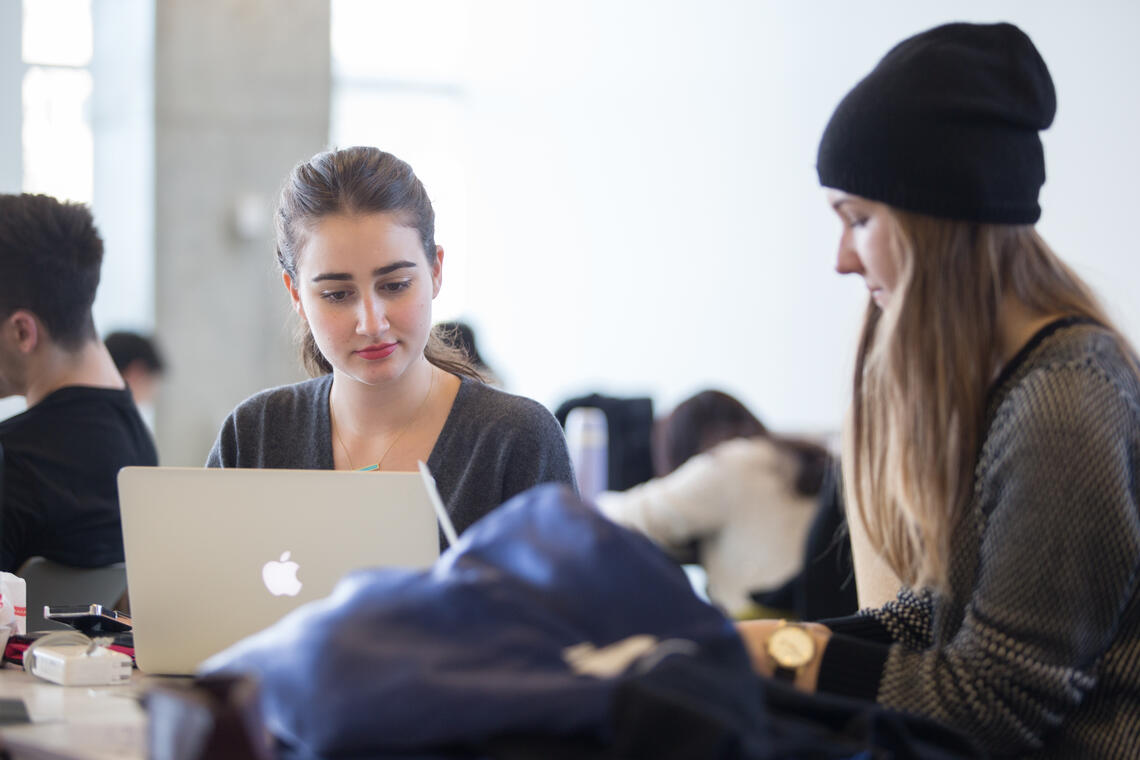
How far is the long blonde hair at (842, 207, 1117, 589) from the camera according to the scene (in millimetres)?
1230

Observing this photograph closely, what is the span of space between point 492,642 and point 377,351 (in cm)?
94

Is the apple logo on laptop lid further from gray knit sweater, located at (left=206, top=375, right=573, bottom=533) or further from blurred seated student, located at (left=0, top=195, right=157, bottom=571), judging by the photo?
blurred seated student, located at (left=0, top=195, right=157, bottom=571)

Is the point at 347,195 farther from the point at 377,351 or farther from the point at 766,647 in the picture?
the point at 766,647

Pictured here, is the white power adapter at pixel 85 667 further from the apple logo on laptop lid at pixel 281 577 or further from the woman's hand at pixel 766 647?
the woman's hand at pixel 766 647

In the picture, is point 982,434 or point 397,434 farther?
point 397,434

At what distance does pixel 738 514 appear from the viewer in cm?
326

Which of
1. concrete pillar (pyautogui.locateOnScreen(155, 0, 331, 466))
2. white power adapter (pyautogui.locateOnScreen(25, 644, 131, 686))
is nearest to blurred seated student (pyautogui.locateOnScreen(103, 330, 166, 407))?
concrete pillar (pyautogui.locateOnScreen(155, 0, 331, 466))

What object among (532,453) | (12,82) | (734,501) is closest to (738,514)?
(734,501)

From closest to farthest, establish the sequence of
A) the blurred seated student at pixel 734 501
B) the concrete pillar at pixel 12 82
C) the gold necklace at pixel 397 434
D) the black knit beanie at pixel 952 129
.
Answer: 1. the black knit beanie at pixel 952 129
2. the gold necklace at pixel 397 434
3. the blurred seated student at pixel 734 501
4. the concrete pillar at pixel 12 82

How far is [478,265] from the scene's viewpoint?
25.8 ft

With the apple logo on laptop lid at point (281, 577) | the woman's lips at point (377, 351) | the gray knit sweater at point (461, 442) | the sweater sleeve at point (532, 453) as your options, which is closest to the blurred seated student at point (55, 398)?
the gray knit sweater at point (461, 442)

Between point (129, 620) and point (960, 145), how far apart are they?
118 cm

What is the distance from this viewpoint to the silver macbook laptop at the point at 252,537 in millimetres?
1295

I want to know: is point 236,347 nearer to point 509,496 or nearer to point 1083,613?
point 509,496
